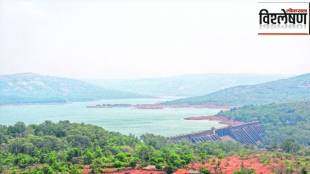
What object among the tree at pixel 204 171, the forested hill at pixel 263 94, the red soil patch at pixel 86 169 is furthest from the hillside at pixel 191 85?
the tree at pixel 204 171

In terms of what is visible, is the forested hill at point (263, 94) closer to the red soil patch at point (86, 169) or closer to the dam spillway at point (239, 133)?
the dam spillway at point (239, 133)

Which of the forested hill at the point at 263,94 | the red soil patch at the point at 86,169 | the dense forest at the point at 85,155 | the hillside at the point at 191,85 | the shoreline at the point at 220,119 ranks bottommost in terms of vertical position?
the shoreline at the point at 220,119

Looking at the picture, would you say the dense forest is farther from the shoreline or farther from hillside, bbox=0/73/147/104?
hillside, bbox=0/73/147/104

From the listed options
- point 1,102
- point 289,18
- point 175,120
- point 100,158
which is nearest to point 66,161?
point 100,158

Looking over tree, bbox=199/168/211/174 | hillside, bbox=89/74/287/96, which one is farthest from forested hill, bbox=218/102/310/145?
hillside, bbox=89/74/287/96

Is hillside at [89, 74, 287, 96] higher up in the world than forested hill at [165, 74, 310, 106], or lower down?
higher up

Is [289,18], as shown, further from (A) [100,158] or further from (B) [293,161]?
(A) [100,158]

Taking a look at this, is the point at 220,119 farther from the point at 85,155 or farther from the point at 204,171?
the point at 204,171
